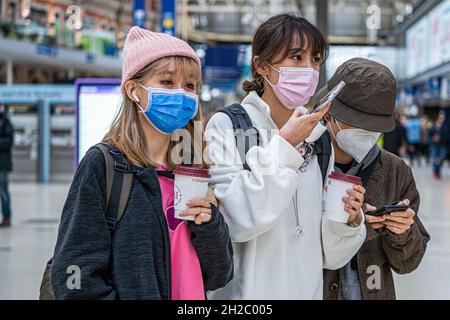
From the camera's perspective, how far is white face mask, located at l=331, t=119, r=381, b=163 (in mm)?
2778

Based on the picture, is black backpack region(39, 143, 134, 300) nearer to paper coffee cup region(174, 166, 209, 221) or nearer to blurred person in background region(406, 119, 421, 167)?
paper coffee cup region(174, 166, 209, 221)

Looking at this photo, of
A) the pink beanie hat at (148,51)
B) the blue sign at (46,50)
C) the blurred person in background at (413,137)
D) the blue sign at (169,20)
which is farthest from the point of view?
the blurred person in background at (413,137)

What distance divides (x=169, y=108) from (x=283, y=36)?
499 millimetres

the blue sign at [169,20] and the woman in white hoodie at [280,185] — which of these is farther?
the blue sign at [169,20]

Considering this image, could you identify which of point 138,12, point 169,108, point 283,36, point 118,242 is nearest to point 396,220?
point 283,36

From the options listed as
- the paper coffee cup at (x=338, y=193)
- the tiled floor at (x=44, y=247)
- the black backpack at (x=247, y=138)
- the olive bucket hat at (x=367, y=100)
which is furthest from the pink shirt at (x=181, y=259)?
the tiled floor at (x=44, y=247)

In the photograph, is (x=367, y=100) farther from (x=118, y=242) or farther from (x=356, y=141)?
(x=118, y=242)

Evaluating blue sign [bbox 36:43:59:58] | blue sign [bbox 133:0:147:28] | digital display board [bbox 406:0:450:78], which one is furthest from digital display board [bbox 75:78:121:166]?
blue sign [bbox 36:43:59:58]

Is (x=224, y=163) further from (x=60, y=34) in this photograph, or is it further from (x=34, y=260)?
(x=60, y=34)

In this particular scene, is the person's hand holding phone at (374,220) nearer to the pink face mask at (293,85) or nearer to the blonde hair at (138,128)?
the pink face mask at (293,85)

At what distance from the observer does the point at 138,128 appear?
243 centimetres

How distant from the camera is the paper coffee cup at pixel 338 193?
2438mm

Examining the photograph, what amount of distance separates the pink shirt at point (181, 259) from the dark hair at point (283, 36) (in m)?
0.65
